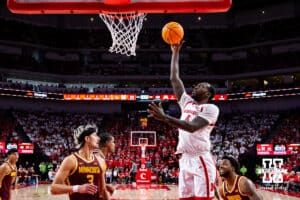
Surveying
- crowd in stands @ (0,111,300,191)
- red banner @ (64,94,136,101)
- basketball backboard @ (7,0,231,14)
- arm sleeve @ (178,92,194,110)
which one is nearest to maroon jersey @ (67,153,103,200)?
arm sleeve @ (178,92,194,110)

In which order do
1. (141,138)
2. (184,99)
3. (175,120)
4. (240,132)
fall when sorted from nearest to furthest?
(175,120) < (184,99) < (141,138) < (240,132)

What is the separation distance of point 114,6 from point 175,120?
4970 millimetres

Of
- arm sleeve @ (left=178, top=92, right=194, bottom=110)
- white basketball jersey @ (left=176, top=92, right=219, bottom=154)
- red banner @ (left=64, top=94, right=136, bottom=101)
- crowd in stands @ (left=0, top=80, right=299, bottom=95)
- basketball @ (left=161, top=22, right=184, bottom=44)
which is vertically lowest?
white basketball jersey @ (left=176, top=92, right=219, bottom=154)

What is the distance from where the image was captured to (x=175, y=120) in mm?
3941

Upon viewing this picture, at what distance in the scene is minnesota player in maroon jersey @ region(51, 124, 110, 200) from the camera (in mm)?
4238

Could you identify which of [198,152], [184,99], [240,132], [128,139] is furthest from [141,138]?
[198,152]

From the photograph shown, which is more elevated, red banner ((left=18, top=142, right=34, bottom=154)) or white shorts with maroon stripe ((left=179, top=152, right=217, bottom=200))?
red banner ((left=18, top=142, right=34, bottom=154))

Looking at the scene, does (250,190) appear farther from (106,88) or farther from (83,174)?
(106,88)

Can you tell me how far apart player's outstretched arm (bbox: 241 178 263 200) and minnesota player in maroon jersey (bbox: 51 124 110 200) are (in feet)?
5.58

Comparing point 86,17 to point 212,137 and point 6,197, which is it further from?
point 6,197

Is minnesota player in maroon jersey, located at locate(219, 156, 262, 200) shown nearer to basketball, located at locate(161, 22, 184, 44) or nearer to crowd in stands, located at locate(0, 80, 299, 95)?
basketball, located at locate(161, 22, 184, 44)

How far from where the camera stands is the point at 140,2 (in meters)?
8.27

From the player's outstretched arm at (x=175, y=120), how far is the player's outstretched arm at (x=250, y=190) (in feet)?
4.19

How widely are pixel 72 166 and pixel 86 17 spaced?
1339 inches
